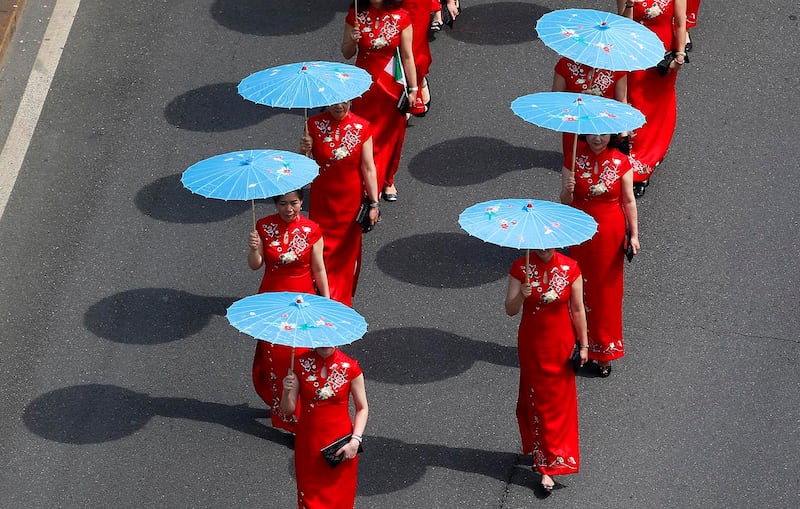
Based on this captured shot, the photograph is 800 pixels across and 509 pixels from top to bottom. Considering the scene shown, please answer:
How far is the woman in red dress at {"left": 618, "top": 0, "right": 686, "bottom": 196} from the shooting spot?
12.3 metres

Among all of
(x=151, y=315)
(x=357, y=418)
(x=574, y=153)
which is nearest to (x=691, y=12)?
(x=574, y=153)

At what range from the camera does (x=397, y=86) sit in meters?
12.2

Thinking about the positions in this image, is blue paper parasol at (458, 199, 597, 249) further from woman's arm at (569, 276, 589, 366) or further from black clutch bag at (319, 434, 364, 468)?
black clutch bag at (319, 434, 364, 468)

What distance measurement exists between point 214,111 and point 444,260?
279 centimetres

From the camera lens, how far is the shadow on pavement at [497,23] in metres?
14.4

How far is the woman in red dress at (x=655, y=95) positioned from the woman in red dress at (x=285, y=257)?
3.61 meters

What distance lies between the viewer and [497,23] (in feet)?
47.8

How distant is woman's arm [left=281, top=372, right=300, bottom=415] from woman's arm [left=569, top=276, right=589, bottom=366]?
1.96 m

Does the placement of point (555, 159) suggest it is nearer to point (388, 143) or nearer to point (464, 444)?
point (388, 143)

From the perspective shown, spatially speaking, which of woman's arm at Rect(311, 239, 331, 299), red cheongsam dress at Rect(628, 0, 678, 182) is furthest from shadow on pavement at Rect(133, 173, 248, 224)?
red cheongsam dress at Rect(628, 0, 678, 182)

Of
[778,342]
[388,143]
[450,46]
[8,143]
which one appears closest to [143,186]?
[8,143]

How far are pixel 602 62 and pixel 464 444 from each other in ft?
9.59

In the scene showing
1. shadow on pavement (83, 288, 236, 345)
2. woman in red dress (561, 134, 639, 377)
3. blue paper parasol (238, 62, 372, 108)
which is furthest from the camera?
shadow on pavement (83, 288, 236, 345)

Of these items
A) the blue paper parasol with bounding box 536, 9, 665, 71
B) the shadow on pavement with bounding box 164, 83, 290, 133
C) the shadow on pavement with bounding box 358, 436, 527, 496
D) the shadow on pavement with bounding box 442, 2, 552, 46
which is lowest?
the shadow on pavement with bounding box 358, 436, 527, 496
